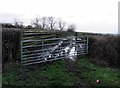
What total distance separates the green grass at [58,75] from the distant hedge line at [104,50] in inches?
84.7

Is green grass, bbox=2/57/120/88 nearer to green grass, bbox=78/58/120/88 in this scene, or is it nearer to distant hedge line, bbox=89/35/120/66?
green grass, bbox=78/58/120/88

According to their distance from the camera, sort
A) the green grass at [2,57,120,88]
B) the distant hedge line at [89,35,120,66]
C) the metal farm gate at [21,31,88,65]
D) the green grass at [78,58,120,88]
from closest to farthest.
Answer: the green grass at [2,57,120,88] < the green grass at [78,58,120,88] < the metal farm gate at [21,31,88,65] < the distant hedge line at [89,35,120,66]

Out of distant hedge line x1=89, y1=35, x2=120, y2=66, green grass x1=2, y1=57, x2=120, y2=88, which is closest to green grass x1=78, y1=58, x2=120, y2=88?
green grass x1=2, y1=57, x2=120, y2=88

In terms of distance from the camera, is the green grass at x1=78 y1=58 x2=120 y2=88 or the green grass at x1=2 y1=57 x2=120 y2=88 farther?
A: the green grass at x1=78 y1=58 x2=120 y2=88

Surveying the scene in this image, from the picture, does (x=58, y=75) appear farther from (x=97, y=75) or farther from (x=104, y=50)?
(x=104, y=50)

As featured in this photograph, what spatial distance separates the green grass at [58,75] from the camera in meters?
11.6

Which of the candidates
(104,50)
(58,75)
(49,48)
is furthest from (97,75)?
(104,50)

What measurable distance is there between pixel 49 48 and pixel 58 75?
2.64 meters

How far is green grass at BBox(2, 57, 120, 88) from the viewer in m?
11.6

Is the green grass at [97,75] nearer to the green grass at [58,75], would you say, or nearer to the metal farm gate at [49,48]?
the green grass at [58,75]

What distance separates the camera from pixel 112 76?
13.5 meters

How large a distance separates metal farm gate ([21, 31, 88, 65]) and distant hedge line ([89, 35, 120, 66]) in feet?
1.51

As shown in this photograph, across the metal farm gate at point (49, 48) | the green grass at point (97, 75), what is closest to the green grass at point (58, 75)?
the green grass at point (97, 75)

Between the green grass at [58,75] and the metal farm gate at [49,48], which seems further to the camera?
the metal farm gate at [49,48]
